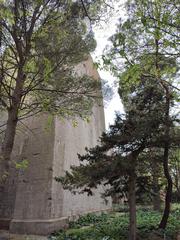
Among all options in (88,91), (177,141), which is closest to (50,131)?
(88,91)

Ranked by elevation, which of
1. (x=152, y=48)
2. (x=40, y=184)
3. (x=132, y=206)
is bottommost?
(x=132, y=206)

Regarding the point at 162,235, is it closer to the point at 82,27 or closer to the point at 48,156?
the point at 48,156

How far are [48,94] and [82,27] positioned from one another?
219 cm

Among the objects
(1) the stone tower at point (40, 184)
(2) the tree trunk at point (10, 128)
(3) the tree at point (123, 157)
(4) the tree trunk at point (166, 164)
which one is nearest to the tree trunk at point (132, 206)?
(3) the tree at point (123, 157)

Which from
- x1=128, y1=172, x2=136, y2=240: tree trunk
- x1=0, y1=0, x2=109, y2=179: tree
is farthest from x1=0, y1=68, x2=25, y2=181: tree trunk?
x1=128, y1=172, x2=136, y2=240: tree trunk

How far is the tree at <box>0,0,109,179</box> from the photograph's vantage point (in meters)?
5.40

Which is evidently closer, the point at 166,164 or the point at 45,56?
the point at 45,56

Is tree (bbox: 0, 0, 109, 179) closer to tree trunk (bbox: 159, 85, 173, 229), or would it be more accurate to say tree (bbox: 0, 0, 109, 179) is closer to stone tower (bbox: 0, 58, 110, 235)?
stone tower (bbox: 0, 58, 110, 235)

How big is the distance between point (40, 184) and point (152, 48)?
5200 mm

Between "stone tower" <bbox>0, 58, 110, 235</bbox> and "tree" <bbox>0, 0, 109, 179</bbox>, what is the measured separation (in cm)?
155

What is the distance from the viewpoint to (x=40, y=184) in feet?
22.5

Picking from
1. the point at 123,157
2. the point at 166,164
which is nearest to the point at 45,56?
the point at 123,157

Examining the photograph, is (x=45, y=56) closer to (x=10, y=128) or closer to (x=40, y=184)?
(x=10, y=128)

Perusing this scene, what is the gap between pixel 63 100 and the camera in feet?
21.7
